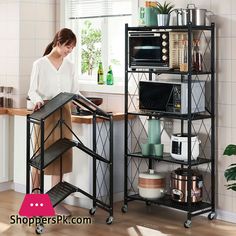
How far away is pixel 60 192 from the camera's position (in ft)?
15.6

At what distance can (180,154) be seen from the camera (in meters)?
4.84

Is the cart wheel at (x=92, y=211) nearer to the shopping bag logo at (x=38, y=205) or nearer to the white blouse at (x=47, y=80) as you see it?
the shopping bag logo at (x=38, y=205)

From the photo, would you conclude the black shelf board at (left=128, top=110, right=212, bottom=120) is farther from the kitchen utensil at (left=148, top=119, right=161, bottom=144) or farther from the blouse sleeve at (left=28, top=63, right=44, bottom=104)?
the blouse sleeve at (left=28, top=63, right=44, bottom=104)

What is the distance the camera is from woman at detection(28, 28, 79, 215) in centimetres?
490

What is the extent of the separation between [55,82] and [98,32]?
1.18 metres

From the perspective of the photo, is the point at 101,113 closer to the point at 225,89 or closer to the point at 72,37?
the point at 72,37

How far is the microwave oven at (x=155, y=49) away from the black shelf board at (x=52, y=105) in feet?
2.35

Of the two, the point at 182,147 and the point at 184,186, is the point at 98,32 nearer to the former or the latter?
the point at 182,147

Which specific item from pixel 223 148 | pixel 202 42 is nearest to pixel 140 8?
pixel 202 42

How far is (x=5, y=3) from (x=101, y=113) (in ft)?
6.21

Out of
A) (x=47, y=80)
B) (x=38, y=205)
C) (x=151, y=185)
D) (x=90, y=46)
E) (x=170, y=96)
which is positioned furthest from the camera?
(x=90, y=46)

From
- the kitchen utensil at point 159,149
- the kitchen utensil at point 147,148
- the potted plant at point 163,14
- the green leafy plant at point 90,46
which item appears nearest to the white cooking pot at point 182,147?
the kitchen utensil at point 159,149

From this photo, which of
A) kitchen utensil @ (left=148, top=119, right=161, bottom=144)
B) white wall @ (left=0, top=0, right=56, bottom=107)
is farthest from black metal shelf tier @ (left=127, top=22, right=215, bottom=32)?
white wall @ (left=0, top=0, right=56, bottom=107)

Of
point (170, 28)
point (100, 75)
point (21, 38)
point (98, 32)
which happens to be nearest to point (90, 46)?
point (98, 32)
